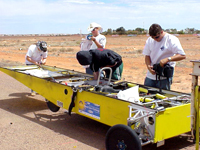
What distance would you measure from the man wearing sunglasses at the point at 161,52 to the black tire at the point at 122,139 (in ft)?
5.22

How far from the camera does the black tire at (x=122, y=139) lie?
4.02 metres

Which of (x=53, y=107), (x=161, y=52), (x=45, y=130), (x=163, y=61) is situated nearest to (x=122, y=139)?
(x=163, y=61)

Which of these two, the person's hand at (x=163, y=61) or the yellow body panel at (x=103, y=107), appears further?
the person's hand at (x=163, y=61)

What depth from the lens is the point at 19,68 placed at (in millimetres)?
8156

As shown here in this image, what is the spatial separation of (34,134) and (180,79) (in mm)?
7608

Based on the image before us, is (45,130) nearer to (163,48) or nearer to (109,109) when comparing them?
(109,109)

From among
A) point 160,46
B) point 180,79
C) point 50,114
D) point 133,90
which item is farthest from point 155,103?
point 180,79

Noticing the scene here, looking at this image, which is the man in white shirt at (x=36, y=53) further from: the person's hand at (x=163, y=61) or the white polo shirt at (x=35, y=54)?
the person's hand at (x=163, y=61)

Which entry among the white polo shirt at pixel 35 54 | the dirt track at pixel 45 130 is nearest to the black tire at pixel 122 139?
the dirt track at pixel 45 130

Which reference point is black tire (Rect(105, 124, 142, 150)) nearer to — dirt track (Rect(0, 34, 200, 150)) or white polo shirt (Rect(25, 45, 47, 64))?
dirt track (Rect(0, 34, 200, 150))

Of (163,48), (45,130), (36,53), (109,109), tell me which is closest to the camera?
(109,109)

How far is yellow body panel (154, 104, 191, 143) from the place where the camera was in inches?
159

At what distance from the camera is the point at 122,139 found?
420 cm

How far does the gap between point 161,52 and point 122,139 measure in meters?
2.02
